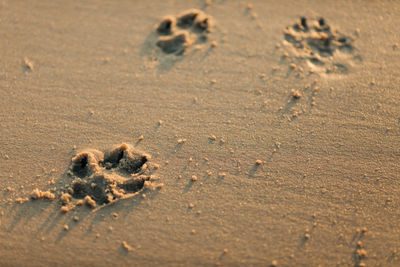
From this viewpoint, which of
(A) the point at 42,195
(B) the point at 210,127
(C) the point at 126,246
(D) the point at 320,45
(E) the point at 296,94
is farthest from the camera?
(D) the point at 320,45

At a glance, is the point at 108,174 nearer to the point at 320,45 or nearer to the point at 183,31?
the point at 183,31

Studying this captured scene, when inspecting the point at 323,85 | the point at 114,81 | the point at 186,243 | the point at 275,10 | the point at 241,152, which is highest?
the point at 275,10

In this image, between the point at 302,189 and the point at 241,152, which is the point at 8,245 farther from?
the point at 302,189

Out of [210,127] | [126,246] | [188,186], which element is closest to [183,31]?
[210,127]

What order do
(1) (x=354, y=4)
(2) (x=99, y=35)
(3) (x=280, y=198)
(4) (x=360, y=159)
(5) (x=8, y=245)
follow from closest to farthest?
(5) (x=8, y=245)
(3) (x=280, y=198)
(4) (x=360, y=159)
(2) (x=99, y=35)
(1) (x=354, y=4)

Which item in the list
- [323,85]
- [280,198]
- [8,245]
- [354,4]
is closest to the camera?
[8,245]

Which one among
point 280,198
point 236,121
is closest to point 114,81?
point 236,121

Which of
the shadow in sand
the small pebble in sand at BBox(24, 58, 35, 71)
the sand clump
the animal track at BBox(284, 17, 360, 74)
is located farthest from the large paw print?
the animal track at BBox(284, 17, 360, 74)

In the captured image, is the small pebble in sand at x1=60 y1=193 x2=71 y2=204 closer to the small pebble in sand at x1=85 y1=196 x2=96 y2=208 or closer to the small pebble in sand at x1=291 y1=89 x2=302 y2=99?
the small pebble in sand at x1=85 y1=196 x2=96 y2=208
